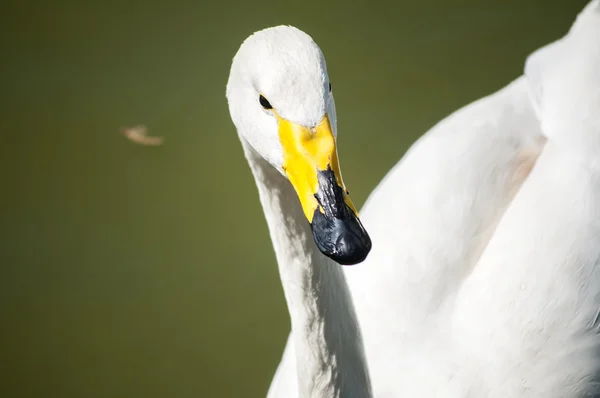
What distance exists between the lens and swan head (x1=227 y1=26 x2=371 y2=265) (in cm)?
111

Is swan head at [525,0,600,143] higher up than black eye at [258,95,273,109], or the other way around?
black eye at [258,95,273,109]

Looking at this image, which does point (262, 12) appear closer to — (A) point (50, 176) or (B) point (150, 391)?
(A) point (50, 176)

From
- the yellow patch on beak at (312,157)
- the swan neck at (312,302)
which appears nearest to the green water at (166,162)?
the swan neck at (312,302)

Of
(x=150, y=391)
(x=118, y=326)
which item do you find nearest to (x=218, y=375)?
(x=150, y=391)

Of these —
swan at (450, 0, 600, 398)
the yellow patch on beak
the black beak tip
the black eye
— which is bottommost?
swan at (450, 0, 600, 398)

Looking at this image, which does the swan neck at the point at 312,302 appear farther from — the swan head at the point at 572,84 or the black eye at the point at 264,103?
the swan head at the point at 572,84

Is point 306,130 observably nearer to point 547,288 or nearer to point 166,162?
point 547,288

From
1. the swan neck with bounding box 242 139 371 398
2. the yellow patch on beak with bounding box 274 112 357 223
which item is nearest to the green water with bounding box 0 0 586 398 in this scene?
the swan neck with bounding box 242 139 371 398

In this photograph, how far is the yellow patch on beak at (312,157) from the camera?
115cm

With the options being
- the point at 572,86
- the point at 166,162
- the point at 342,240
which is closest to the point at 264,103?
the point at 342,240

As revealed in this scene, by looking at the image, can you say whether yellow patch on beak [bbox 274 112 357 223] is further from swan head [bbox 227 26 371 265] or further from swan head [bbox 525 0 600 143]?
swan head [bbox 525 0 600 143]

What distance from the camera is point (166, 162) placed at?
9.44ft

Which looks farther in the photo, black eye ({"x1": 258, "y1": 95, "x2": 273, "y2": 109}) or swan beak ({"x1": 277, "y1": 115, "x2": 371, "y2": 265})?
black eye ({"x1": 258, "y1": 95, "x2": 273, "y2": 109})

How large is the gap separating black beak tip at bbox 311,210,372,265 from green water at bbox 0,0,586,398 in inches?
52.7
